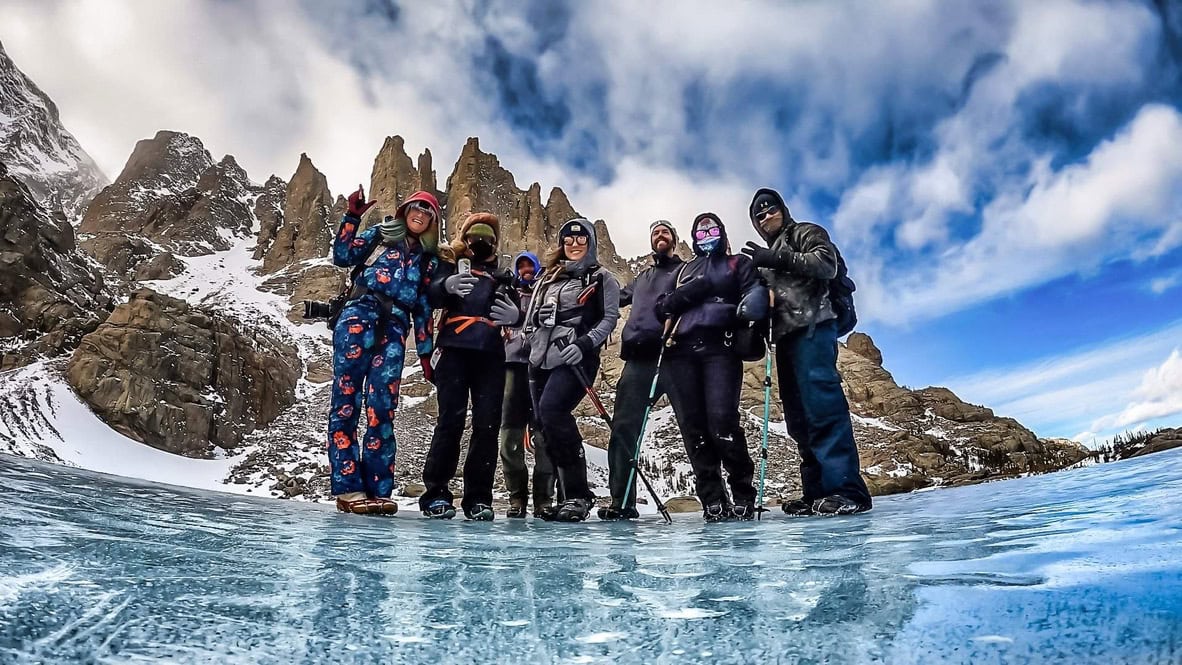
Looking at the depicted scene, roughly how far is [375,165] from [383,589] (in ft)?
360

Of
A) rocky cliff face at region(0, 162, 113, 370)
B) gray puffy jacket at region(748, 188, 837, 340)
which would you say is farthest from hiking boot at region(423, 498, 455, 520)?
rocky cliff face at region(0, 162, 113, 370)

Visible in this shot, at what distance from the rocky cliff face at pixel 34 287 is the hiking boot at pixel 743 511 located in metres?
47.6

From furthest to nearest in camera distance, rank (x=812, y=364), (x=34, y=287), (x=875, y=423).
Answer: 1. (x=875, y=423)
2. (x=34, y=287)
3. (x=812, y=364)

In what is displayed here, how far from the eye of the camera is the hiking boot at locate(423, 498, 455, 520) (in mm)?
4559

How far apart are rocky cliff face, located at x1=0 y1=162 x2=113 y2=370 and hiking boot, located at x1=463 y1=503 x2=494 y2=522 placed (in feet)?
151

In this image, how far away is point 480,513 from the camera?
14.6 feet

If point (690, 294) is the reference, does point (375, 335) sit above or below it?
below

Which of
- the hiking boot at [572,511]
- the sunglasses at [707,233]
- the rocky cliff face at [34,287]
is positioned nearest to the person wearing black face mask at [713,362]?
the sunglasses at [707,233]

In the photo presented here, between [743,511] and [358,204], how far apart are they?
361 cm

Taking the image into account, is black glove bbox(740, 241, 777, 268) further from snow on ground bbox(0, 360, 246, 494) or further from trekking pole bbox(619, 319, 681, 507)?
snow on ground bbox(0, 360, 246, 494)

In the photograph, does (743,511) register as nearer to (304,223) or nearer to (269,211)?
(304,223)

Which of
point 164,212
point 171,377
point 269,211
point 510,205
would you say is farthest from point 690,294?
point 269,211

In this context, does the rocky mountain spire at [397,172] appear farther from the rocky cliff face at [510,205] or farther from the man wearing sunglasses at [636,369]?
the man wearing sunglasses at [636,369]

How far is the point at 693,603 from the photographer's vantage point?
1.37m
